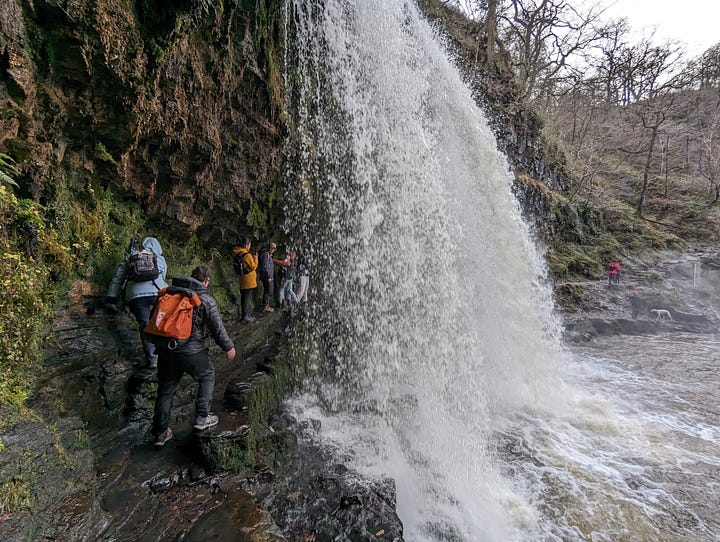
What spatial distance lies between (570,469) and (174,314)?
5545mm

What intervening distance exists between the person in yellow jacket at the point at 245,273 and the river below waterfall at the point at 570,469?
2014 millimetres

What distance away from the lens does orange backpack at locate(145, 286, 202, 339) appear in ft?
11.6

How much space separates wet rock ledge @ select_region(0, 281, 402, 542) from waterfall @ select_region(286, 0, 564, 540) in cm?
153

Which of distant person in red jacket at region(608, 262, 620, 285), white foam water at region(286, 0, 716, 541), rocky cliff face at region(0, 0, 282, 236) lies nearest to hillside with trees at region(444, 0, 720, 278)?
distant person in red jacket at region(608, 262, 620, 285)

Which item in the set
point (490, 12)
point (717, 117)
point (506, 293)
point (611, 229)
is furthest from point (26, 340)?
point (717, 117)

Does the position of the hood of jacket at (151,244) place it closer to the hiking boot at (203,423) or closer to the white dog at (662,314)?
the hiking boot at (203,423)

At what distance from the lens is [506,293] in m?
9.29

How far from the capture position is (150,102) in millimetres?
4926

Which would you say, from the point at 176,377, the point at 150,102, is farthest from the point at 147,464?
the point at 150,102

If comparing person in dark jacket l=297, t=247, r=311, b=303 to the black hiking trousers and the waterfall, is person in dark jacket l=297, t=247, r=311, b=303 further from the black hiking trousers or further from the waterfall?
the black hiking trousers

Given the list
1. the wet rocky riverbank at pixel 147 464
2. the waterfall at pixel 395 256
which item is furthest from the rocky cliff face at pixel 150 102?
the wet rocky riverbank at pixel 147 464

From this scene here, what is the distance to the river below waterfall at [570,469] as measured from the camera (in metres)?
4.13

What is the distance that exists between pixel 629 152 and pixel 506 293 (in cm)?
2138

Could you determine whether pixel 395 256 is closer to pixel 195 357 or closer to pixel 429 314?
pixel 429 314
